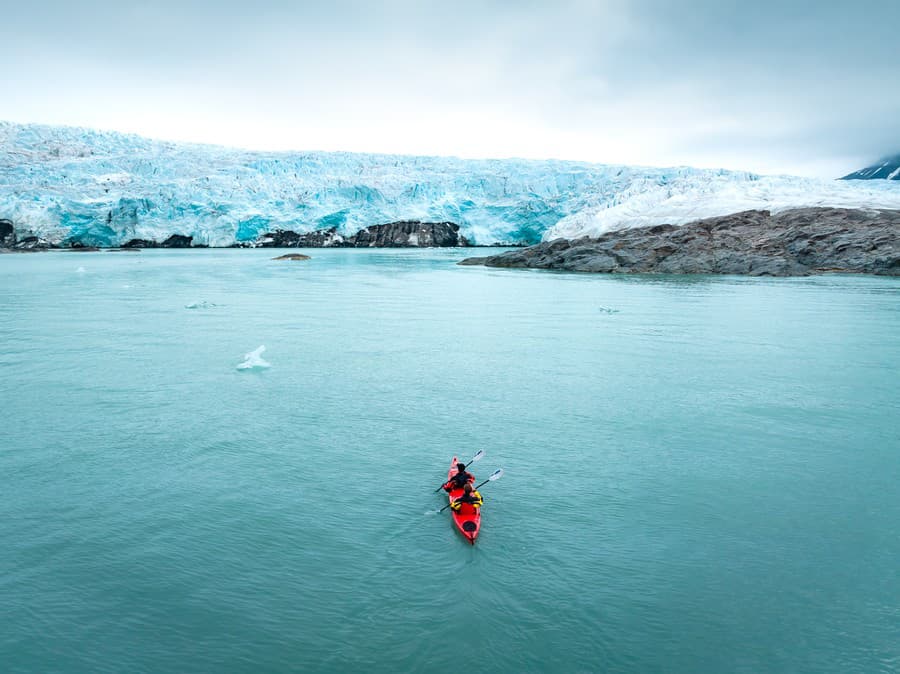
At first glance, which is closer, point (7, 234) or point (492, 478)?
point (492, 478)

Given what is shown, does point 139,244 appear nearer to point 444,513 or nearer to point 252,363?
point 252,363

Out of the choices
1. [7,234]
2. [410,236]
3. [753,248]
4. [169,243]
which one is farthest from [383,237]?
[753,248]

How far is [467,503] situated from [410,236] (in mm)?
81201

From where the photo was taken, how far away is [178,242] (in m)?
77.8

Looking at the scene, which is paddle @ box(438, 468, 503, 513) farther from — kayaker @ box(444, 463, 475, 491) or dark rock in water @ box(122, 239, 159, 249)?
dark rock in water @ box(122, 239, 159, 249)

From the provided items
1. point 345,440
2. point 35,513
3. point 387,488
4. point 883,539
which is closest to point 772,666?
point 883,539

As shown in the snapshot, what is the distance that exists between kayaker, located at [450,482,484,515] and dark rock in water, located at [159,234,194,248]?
7847 centimetres

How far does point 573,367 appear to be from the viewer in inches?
519

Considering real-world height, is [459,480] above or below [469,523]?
above

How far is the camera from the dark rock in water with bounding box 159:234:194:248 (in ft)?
250

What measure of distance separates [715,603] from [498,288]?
2751 cm

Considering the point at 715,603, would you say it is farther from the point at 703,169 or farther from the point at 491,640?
the point at 703,169

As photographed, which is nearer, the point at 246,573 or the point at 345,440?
the point at 246,573

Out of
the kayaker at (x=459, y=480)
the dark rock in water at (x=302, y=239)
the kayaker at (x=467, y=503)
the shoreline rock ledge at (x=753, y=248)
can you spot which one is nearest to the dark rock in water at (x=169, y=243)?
the dark rock in water at (x=302, y=239)
